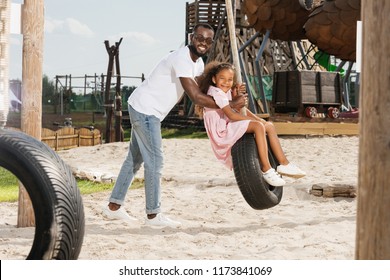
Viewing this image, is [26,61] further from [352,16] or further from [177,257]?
[352,16]

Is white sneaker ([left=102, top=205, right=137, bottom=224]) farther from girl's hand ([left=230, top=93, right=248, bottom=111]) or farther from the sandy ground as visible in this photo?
girl's hand ([left=230, top=93, right=248, bottom=111])

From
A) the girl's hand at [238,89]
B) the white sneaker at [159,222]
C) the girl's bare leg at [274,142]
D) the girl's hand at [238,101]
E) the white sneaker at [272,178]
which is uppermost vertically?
the girl's hand at [238,89]

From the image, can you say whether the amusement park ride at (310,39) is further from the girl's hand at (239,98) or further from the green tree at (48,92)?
the green tree at (48,92)

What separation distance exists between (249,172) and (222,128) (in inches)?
15.4

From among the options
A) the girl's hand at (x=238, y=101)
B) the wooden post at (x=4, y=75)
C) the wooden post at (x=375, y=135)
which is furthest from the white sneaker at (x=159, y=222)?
the wooden post at (x=375, y=135)

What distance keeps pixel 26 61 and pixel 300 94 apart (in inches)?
367

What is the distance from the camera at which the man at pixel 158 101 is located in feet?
14.3

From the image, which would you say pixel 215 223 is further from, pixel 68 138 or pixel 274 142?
pixel 68 138

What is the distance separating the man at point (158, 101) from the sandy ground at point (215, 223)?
0.43m

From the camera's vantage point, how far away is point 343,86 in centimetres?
1533

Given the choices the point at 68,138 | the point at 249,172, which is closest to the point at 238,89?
the point at 249,172

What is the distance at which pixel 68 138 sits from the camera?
14.0 metres

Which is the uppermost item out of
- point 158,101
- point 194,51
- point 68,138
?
point 194,51
